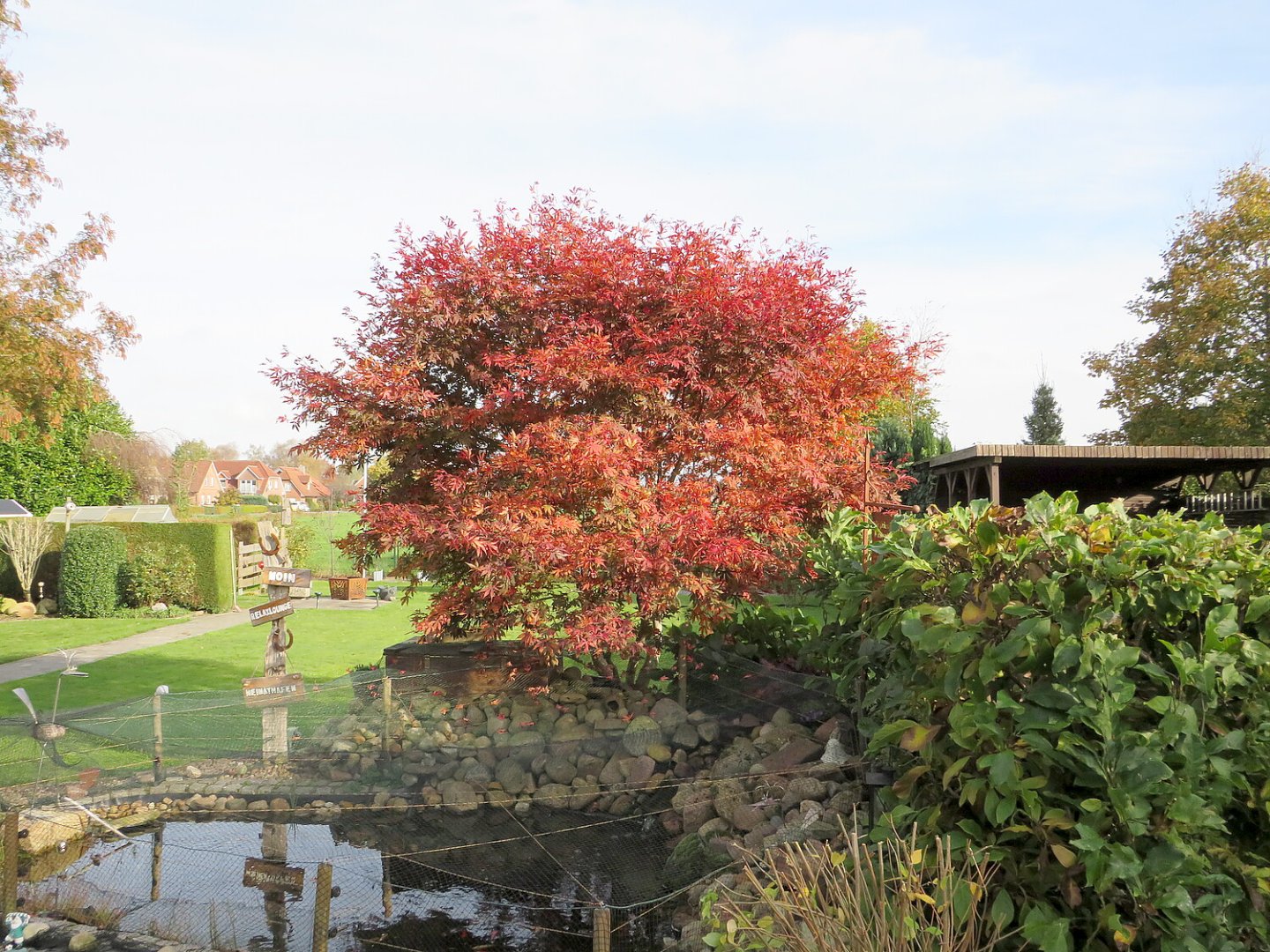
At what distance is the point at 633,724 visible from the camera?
641 centimetres

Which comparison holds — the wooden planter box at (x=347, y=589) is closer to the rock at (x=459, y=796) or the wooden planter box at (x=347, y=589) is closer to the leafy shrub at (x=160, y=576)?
the leafy shrub at (x=160, y=576)

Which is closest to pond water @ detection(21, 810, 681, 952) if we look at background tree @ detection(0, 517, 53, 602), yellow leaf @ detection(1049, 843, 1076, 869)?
yellow leaf @ detection(1049, 843, 1076, 869)

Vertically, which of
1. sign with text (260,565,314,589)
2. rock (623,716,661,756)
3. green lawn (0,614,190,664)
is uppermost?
sign with text (260,565,314,589)

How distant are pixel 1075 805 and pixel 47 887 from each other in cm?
513

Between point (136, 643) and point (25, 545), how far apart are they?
5904 mm

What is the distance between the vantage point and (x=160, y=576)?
52.4 ft

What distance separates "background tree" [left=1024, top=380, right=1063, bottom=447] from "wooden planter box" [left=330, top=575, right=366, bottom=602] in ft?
91.3

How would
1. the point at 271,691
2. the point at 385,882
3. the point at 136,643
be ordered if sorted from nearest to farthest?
the point at 385,882
the point at 271,691
the point at 136,643

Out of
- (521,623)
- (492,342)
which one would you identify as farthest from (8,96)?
(521,623)

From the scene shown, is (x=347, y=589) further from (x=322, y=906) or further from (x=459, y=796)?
(x=322, y=906)

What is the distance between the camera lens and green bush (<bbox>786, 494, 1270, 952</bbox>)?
95.2 inches

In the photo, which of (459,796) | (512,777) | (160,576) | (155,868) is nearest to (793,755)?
(512,777)

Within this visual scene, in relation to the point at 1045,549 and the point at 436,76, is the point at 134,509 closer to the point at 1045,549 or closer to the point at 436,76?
the point at 436,76

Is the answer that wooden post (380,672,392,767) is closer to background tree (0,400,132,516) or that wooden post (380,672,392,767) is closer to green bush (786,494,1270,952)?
green bush (786,494,1270,952)
